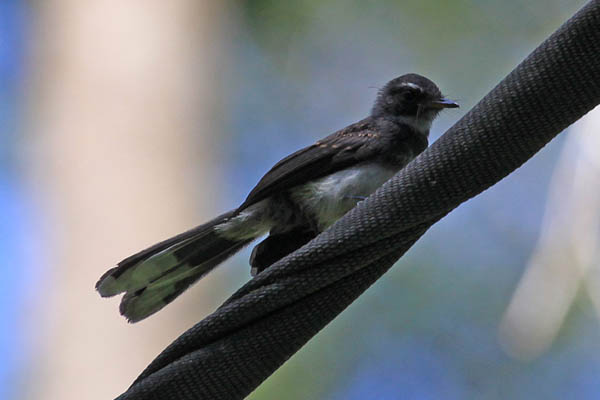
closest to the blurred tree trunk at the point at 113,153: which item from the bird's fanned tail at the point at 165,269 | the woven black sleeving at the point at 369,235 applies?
the bird's fanned tail at the point at 165,269

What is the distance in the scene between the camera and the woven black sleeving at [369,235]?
235 cm

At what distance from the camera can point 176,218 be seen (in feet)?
22.4

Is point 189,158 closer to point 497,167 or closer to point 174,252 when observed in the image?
point 174,252

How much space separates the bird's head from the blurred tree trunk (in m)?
2.21

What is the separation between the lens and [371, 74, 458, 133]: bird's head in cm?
491

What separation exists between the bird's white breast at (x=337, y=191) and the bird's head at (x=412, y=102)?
59 cm

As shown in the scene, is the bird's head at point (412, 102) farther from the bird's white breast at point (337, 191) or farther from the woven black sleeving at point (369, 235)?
the woven black sleeving at point (369, 235)

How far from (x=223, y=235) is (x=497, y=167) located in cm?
223

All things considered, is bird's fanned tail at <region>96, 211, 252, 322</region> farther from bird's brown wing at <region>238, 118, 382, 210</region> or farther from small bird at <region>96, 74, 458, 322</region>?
bird's brown wing at <region>238, 118, 382, 210</region>

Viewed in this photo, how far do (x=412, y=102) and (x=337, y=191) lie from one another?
93 cm

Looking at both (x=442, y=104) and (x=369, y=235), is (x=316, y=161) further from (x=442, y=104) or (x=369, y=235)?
(x=369, y=235)

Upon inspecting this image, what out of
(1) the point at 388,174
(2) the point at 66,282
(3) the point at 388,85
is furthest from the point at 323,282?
(2) the point at 66,282

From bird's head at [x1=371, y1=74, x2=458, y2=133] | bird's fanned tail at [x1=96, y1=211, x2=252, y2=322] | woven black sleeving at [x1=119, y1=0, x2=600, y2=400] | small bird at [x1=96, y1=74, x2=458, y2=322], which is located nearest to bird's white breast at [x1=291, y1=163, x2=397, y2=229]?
small bird at [x1=96, y1=74, x2=458, y2=322]

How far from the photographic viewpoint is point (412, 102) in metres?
4.99
